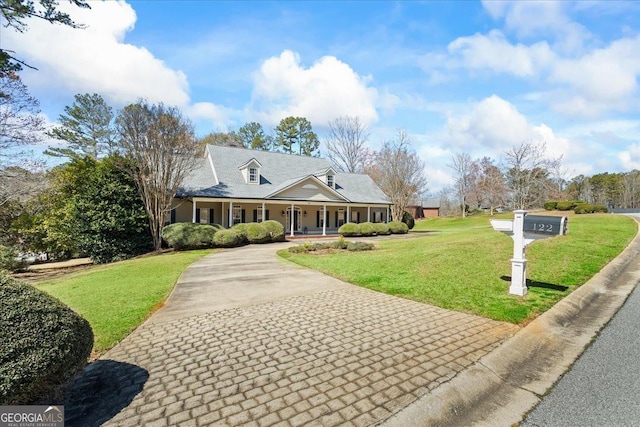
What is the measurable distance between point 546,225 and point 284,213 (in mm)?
22724

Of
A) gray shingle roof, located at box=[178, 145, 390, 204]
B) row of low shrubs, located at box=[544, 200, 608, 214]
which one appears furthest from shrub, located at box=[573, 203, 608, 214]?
gray shingle roof, located at box=[178, 145, 390, 204]

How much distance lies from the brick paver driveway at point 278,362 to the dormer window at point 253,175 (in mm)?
19881

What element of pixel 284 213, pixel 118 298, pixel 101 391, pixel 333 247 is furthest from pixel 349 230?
pixel 101 391

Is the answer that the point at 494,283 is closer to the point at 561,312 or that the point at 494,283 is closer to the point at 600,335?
the point at 561,312

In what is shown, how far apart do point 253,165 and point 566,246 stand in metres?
20.8

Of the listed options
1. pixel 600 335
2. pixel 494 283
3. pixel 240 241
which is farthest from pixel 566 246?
pixel 240 241

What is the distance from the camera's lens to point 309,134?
2028 inches

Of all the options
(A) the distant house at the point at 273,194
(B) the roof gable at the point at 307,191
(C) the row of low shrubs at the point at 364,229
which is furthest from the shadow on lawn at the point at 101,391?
(C) the row of low shrubs at the point at 364,229

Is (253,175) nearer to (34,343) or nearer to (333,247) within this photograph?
(333,247)

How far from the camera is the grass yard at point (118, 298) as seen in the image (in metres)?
5.06

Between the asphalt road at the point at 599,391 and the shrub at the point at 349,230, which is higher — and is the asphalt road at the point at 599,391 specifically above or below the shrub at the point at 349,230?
above

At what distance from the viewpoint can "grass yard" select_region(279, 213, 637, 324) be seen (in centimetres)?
598

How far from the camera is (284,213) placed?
27.4 meters

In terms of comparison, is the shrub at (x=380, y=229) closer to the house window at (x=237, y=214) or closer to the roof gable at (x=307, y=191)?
the roof gable at (x=307, y=191)
